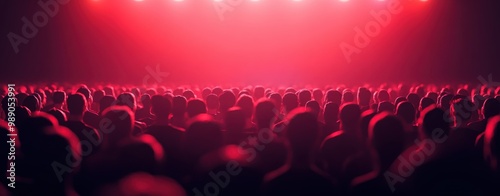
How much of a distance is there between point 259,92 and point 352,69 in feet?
49.2

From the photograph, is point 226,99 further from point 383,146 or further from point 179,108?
point 383,146

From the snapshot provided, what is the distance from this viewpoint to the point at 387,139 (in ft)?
10.8

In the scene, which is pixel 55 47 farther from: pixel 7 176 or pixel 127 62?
pixel 7 176

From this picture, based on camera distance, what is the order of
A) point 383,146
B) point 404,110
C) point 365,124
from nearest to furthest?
point 383,146 → point 365,124 → point 404,110

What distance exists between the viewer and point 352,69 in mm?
25031

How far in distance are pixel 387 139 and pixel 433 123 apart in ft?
2.06

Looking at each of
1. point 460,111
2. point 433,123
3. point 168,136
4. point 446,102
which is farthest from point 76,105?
point 446,102

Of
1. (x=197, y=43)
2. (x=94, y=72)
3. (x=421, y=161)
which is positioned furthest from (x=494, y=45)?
(x=421, y=161)

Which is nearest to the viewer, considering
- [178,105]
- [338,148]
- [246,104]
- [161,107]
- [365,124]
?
[338,148]

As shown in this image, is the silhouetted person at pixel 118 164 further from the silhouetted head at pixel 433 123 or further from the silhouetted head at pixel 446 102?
the silhouetted head at pixel 446 102

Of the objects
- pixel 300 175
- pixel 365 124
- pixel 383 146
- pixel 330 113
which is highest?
pixel 330 113

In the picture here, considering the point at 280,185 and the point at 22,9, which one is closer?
the point at 280,185

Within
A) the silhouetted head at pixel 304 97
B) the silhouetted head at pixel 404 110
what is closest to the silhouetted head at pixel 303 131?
the silhouetted head at pixel 404 110

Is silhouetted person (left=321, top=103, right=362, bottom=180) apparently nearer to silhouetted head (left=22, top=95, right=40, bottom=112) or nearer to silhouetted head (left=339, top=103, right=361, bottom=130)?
silhouetted head (left=339, top=103, right=361, bottom=130)
